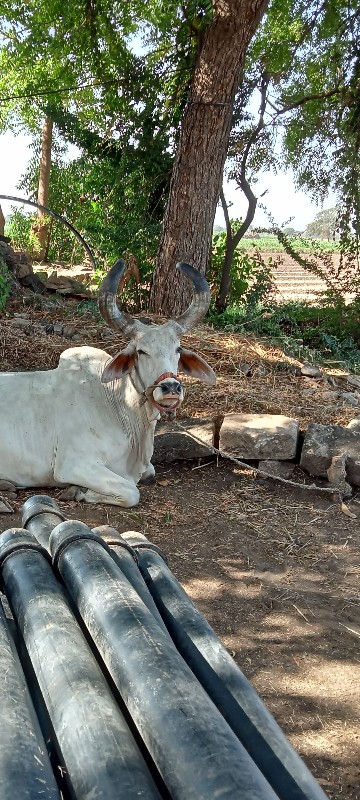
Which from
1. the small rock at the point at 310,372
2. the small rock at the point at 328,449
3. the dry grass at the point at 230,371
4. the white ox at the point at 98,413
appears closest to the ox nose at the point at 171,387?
the white ox at the point at 98,413

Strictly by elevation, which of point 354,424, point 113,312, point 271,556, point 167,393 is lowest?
point 271,556

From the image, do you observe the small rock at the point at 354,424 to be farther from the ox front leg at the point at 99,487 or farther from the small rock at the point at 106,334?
the small rock at the point at 106,334

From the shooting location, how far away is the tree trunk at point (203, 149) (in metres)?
8.90

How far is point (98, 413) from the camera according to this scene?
5805 millimetres

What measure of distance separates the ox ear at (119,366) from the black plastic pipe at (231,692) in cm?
284

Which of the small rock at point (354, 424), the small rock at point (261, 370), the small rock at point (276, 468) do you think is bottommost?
the small rock at point (276, 468)

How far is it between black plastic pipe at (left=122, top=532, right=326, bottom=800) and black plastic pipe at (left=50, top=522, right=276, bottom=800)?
21 cm

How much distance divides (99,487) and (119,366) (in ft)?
2.88

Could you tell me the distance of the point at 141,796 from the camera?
4.81ft

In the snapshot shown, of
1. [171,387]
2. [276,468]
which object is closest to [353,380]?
[276,468]

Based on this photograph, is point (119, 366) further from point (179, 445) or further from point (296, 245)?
point (296, 245)

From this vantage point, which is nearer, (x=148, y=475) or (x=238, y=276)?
(x=148, y=475)

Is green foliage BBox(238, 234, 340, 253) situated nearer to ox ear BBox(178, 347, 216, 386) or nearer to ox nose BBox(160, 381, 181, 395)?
ox ear BBox(178, 347, 216, 386)

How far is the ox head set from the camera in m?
5.21
